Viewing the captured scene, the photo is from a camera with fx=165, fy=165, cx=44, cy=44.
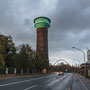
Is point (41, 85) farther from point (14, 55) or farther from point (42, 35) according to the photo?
point (42, 35)

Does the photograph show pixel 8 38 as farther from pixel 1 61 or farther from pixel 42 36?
pixel 42 36

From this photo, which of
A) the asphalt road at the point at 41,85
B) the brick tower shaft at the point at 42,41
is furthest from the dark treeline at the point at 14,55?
the brick tower shaft at the point at 42,41

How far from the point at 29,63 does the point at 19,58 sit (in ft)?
17.1

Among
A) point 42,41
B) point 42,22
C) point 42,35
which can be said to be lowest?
point 42,41

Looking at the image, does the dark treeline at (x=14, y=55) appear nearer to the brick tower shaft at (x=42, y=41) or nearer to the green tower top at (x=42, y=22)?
the brick tower shaft at (x=42, y=41)

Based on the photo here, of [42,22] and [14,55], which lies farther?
[42,22]

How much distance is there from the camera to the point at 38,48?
10169 centimetres

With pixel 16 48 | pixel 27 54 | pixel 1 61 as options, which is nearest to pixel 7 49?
pixel 16 48

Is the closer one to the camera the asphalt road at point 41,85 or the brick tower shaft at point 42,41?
the asphalt road at point 41,85

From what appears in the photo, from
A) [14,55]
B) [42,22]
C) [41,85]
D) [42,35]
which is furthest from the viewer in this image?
[42,35]

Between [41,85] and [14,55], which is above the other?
[14,55]

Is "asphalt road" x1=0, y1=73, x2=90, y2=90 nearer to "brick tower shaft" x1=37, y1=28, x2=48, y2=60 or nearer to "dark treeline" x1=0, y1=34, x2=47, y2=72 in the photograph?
"dark treeline" x1=0, y1=34, x2=47, y2=72

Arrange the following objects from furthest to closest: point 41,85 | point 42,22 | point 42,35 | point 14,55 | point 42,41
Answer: point 42,35, point 42,41, point 42,22, point 14,55, point 41,85

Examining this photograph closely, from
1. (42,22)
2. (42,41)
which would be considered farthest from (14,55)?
(42,22)
